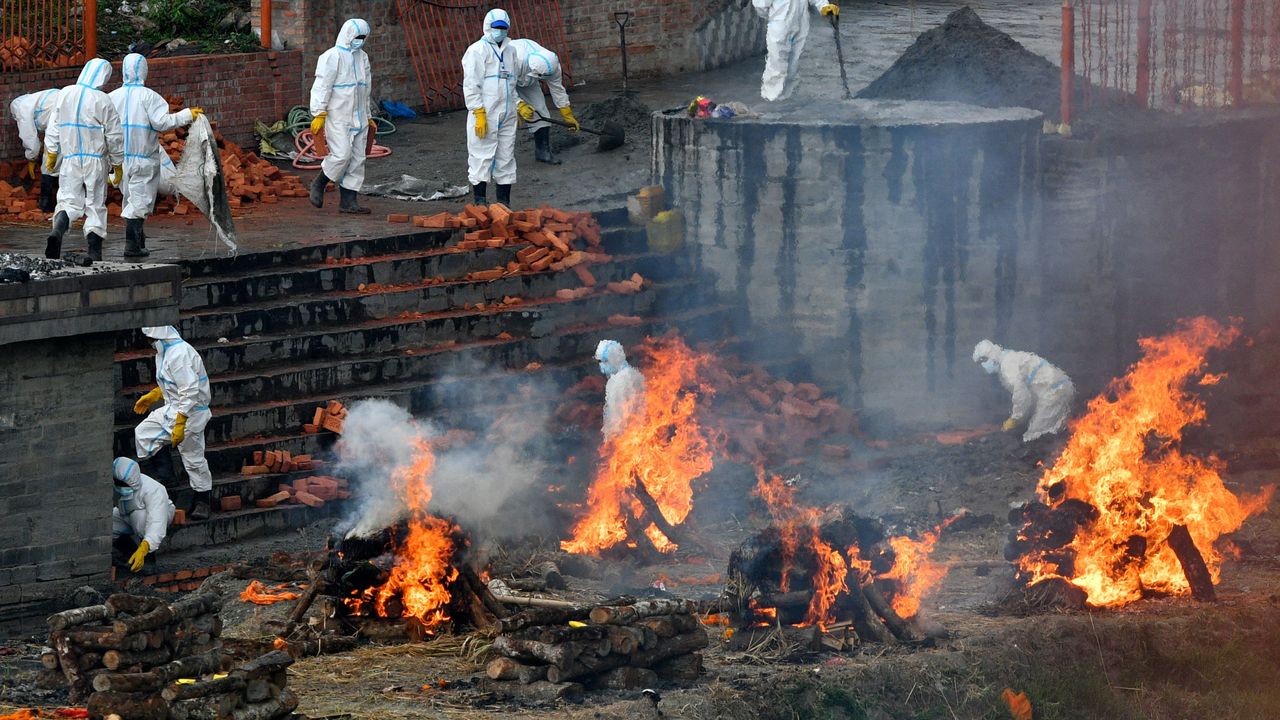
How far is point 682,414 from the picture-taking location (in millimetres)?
16328

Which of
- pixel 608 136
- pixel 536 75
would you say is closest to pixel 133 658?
pixel 536 75

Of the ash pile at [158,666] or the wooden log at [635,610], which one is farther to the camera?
the wooden log at [635,610]

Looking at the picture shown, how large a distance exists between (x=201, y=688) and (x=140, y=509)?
397 centimetres

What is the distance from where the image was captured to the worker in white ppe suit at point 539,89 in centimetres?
2006

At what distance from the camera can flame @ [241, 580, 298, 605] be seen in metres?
12.8

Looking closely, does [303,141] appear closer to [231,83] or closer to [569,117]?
[231,83]

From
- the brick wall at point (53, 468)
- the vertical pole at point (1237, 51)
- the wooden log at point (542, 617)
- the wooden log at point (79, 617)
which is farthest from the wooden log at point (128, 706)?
the vertical pole at point (1237, 51)

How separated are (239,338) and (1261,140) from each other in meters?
10.0

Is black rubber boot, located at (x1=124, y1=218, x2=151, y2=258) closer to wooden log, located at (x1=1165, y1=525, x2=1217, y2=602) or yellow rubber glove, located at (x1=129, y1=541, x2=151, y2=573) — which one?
yellow rubber glove, located at (x1=129, y1=541, x2=151, y2=573)

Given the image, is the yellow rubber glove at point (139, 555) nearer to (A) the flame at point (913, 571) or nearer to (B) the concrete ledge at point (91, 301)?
(B) the concrete ledge at point (91, 301)

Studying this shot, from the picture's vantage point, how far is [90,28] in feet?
61.5

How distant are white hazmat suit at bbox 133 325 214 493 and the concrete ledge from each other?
2.56 ft

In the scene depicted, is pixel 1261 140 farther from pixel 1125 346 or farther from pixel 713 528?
pixel 713 528

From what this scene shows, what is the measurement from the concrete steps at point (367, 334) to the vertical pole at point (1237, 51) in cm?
570
